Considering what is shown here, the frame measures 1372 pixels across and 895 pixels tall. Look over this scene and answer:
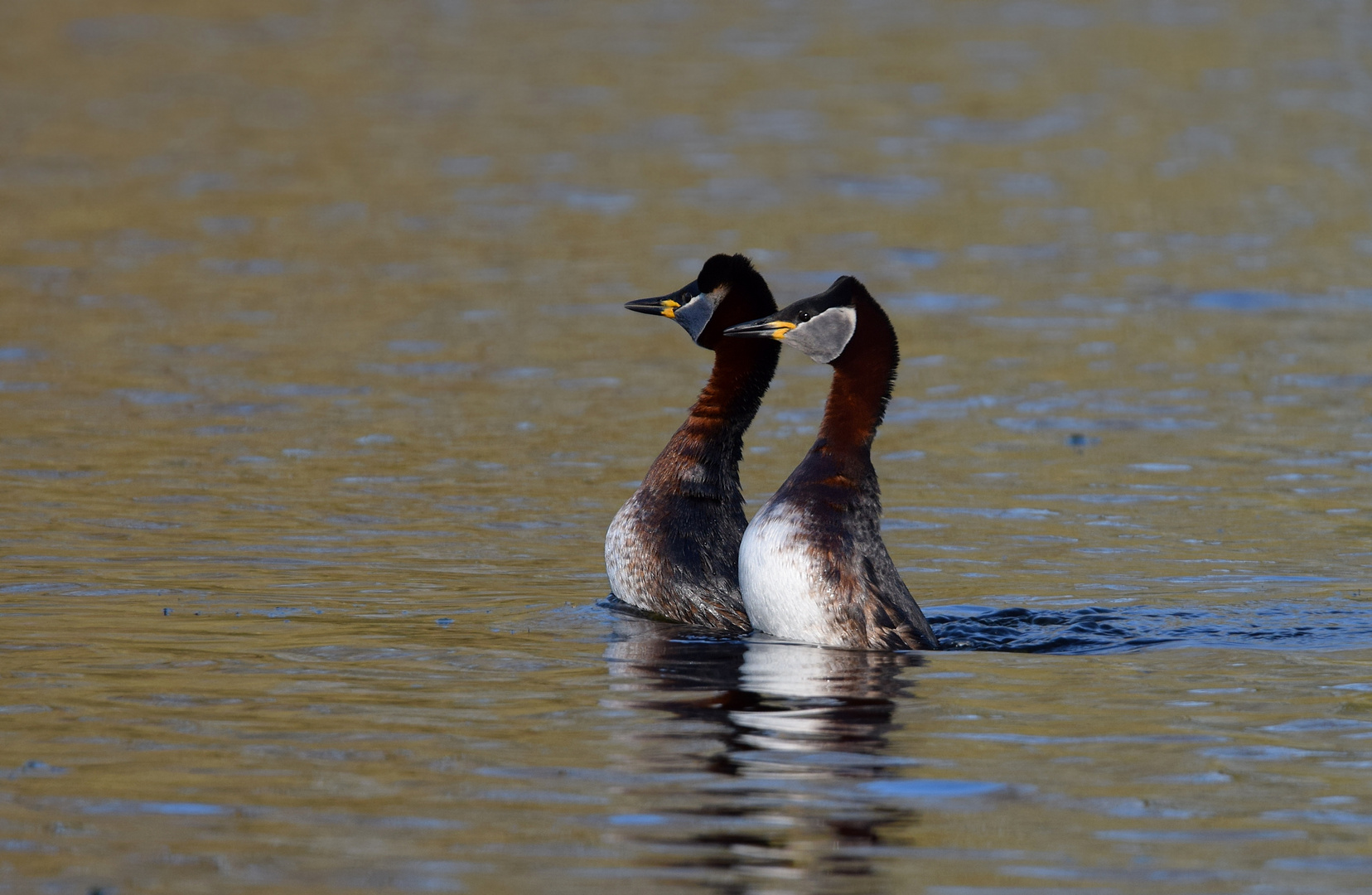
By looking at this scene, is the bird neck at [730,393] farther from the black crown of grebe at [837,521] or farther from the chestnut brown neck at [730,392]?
the black crown of grebe at [837,521]

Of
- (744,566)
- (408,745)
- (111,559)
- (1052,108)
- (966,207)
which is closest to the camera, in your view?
(408,745)

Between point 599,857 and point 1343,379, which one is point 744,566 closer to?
point 599,857

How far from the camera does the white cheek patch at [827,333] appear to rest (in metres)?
9.96

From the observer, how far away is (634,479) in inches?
526

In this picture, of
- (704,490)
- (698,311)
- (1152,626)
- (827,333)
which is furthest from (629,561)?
(1152,626)

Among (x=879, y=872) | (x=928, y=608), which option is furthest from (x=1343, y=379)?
(x=879, y=872)

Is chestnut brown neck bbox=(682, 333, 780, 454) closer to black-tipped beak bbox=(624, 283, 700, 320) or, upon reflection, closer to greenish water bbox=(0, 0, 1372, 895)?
black-tipped beak bbox=(624, 283, 700, 320)

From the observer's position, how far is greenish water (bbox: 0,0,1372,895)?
277 inches

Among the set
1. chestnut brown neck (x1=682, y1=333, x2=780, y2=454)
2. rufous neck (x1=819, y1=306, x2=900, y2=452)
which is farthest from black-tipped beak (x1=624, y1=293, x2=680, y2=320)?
rufous neck (x1=819, y1=306, x2=900, y2=452)

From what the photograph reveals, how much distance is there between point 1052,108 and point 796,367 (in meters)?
14.5

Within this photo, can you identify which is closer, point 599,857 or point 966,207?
point 599,857

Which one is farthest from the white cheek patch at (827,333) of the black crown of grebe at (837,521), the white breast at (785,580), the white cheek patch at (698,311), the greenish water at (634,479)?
the greenish water at (634,479)

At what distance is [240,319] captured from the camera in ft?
60.2

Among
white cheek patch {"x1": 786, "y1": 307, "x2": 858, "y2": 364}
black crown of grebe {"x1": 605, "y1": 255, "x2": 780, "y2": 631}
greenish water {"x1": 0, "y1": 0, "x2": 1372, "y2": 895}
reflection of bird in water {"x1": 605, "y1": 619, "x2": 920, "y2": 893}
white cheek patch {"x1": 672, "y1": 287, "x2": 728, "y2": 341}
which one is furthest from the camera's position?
white cheek patch {"x1": 672, "y1": 287, "x2": 728, "y2": 341}
